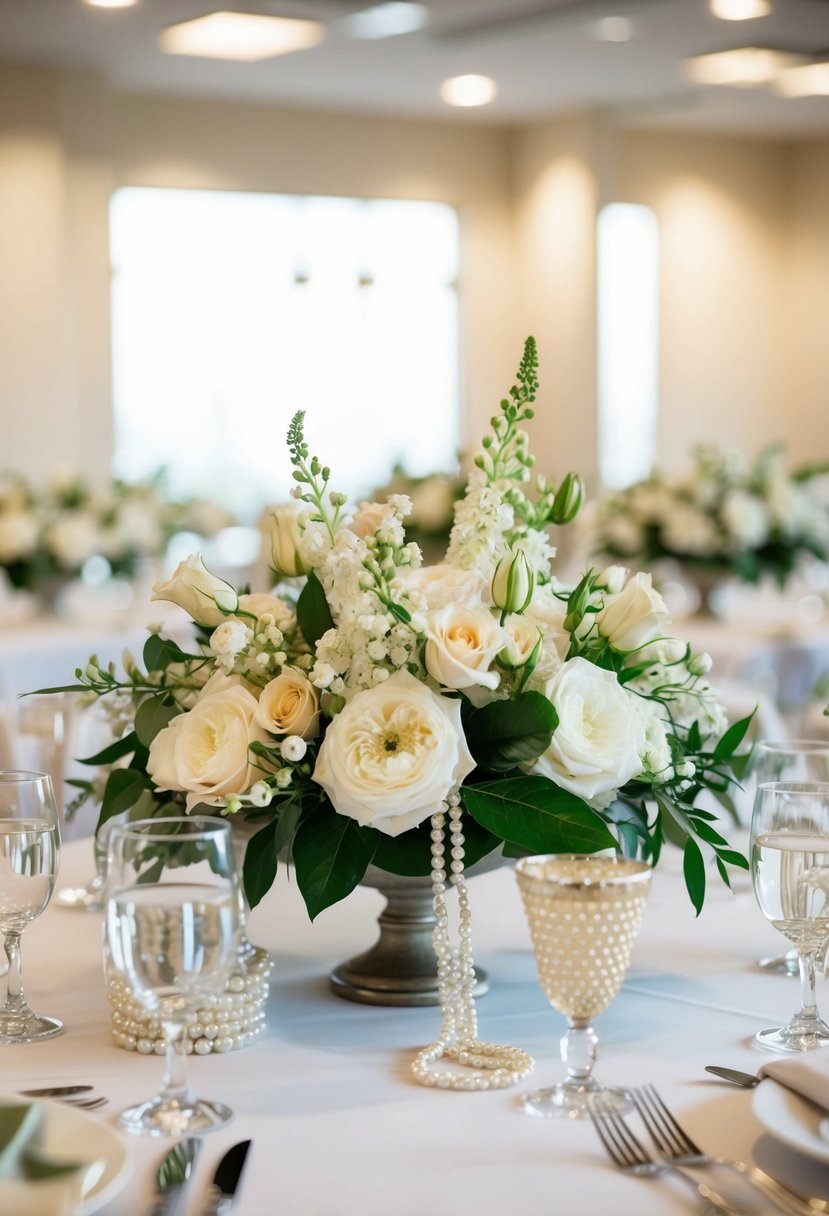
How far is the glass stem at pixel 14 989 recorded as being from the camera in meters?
1.28

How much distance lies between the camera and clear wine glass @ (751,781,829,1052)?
1.18 metres

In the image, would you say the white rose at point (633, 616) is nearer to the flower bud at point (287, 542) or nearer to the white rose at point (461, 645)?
the white rose at point (461, 645)

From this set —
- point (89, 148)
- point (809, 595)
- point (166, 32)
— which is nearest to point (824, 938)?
point (809, 595)

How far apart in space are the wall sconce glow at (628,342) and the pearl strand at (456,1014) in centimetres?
848

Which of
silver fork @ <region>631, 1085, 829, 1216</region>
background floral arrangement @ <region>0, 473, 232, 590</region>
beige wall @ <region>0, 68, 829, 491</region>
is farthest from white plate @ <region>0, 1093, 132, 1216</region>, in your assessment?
beige wall @ <region>0, 68, 829, 491</region>

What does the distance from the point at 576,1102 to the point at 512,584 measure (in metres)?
0.42

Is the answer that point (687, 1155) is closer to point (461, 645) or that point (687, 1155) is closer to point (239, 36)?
point (461, 645)

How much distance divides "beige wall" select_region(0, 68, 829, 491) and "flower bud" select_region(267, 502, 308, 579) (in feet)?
22.7

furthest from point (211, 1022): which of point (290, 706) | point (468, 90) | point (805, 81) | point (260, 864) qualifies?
point (805, 81)

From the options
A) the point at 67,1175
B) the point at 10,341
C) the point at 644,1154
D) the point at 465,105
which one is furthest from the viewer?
the point at 465,105

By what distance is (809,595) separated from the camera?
235 inches

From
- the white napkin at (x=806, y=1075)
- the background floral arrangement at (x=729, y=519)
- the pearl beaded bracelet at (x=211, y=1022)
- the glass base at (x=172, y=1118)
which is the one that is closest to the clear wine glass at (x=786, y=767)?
the white napkin at (x=806, y=1075)

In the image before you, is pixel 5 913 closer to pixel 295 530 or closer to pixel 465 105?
pixel 295 530

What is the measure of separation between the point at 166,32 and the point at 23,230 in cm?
128
